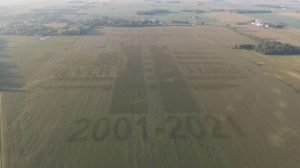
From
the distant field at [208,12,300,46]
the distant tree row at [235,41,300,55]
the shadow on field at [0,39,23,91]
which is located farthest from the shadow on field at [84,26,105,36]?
the distant field at [208,12,300,46]

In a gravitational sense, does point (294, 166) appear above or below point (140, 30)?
below

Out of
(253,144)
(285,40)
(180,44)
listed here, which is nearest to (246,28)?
(285,40)

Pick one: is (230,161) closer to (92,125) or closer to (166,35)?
(92,125)

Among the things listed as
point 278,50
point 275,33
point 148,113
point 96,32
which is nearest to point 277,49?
point 278,50

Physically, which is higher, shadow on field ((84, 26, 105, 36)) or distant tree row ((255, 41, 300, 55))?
shadow on field ((84, 26, 105, 36))

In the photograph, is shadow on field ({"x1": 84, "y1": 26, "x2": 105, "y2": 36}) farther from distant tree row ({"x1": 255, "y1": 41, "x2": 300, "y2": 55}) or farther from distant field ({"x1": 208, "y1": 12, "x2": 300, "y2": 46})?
distant tree row ({"x1": 255, "y1": 41, "x2": 300, "y2": 55})

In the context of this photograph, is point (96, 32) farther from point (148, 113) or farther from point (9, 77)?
point (148, 113)
